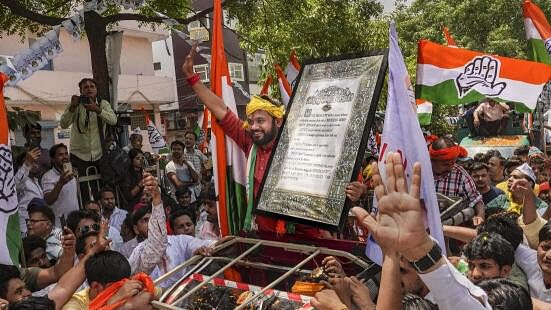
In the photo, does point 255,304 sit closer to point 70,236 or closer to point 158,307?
point 158,307

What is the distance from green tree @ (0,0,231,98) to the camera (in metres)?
8.29

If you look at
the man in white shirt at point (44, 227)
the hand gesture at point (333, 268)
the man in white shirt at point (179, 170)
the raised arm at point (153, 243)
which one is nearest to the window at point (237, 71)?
the man in white shirt at point (179, 170)

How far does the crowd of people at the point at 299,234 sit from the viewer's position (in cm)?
181

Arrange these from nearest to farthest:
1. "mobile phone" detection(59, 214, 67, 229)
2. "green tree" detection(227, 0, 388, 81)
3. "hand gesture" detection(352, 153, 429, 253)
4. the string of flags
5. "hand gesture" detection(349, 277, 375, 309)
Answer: "hand gesture" detection(352, 153, 429, 253) < "hand gesture" detection(349, 277, 375, 309) < the string of flags < "mobile phone" detection(59, 214, 67, 229) < "green tree" detection(227, 0, 388, 81)

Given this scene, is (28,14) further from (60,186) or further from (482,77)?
(482,77)

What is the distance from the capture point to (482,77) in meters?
5.71

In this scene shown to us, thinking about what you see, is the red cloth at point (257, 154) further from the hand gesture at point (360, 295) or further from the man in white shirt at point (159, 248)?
the hand gesture at point (360, 295)

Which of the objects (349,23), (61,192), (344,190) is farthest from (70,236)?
(349,23)

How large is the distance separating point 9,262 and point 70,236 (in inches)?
16.0

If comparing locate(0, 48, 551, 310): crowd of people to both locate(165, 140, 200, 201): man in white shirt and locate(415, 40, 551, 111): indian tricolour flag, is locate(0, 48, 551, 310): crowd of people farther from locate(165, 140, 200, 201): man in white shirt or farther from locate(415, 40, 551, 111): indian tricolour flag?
locate(165, 140, 200, 201): man in white shirt

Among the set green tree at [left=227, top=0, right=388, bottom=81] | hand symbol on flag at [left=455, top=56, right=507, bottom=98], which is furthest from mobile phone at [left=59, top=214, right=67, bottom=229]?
green tree at [left=227, top=0, right=388, bottom=81]

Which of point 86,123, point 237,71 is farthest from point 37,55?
point 237,71

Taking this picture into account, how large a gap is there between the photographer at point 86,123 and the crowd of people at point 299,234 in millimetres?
14

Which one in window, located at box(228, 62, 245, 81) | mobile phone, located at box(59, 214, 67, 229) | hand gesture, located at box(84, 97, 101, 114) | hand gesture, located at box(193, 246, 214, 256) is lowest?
mobile phone, located at box(59, 214, 67, 229)
